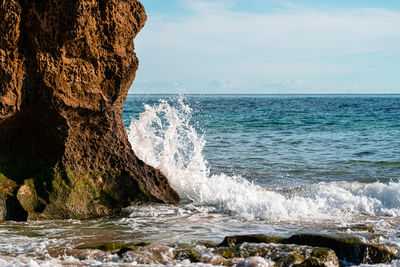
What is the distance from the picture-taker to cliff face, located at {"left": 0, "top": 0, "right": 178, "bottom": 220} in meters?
5.20

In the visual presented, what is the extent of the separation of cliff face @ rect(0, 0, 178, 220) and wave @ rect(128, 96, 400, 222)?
3.65 ft

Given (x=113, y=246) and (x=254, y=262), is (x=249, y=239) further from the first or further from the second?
(x=113, y=246)

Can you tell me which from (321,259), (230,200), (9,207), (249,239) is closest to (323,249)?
(321,259)

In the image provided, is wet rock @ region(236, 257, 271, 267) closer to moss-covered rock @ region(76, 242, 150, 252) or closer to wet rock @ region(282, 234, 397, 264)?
wet rock @ region(282, 234, 397, 264)

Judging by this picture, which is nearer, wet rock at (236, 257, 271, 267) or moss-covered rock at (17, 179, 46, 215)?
wet rock at (236, 257, 271, 267)

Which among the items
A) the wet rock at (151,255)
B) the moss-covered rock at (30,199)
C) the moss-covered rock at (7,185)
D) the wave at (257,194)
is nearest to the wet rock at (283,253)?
the wet rock at (151,255)

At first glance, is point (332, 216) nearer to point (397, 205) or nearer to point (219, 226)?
point (397, 205)

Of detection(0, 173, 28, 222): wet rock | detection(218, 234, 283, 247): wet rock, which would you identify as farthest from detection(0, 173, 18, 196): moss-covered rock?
detection(218, 234, 283, 247): wet rock

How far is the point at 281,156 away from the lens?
11211 mm

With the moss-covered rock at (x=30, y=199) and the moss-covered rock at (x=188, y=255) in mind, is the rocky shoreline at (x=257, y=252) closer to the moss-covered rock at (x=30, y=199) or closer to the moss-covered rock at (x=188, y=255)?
the moss-covered rock at (x=188, y=255)

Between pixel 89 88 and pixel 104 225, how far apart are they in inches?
66.1

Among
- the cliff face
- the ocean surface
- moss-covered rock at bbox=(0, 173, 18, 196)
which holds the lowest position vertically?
the ocean surface

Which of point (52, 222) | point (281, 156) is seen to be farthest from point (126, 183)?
point (281, 156)

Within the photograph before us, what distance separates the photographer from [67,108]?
18.1 ft
